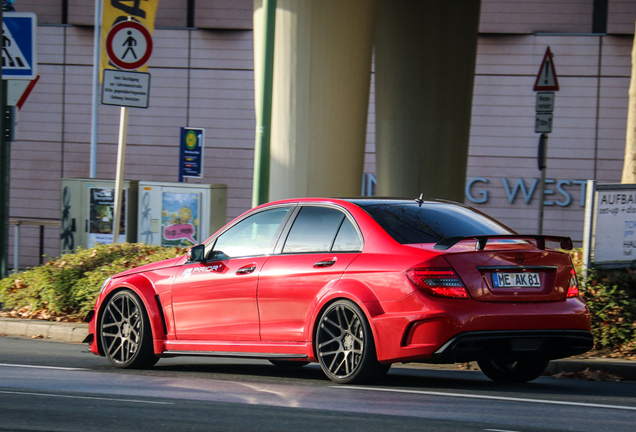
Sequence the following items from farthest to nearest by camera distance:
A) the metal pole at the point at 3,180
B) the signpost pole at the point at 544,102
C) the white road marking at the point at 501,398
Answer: the metal pole at the point at 3,180, the signpost pole at the point at 544,102, the white road marking at the point at 501,398

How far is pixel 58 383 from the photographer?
24.0 ft

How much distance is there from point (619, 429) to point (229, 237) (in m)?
3.59

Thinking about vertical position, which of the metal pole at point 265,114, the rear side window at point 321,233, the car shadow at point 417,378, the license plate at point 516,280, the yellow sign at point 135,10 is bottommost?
the car shadow at point 417,378

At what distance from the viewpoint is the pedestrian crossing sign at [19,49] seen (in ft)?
44.2

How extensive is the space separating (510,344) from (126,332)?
3.39 metres

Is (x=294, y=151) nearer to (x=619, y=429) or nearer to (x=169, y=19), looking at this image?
(x=619, y=429)

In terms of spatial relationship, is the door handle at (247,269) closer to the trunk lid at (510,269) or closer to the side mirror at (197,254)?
the side mirror at (197,254)

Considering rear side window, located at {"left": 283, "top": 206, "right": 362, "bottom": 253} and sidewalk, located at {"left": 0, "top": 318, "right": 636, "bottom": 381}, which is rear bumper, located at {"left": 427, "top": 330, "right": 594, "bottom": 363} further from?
sidewalk, located at {"left": 0, "top": 318, "right": 636, "bottom": 381}

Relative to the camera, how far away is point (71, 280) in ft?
38.3

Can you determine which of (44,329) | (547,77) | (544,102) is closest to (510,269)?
(44,329)

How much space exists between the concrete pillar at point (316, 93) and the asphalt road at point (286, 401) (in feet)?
16.4

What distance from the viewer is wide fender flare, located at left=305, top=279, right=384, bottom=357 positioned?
6.68 m

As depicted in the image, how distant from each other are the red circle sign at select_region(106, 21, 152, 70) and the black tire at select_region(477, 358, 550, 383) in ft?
21.1

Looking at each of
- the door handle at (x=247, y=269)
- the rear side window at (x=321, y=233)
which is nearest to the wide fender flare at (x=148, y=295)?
the door handle at (x=247, y=269)
